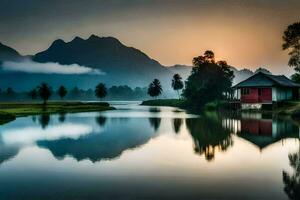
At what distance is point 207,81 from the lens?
124 metres

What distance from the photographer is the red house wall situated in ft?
260

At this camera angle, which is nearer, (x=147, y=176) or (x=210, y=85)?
(x=147, y=176)

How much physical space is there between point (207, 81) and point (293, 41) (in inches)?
1718

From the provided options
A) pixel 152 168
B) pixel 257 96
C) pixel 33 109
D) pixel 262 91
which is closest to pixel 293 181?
pixel 152 168

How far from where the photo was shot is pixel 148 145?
29.8 meters

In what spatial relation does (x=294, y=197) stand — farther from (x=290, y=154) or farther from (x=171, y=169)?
(x=290, y=154)

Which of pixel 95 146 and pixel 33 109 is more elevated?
pixel 33 109

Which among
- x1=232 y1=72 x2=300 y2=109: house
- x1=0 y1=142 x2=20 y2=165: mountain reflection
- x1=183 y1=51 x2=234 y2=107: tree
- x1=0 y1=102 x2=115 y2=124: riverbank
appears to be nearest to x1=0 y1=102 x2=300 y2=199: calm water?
x1=0 y1=142 x2=20 y2=165: mountain reflection

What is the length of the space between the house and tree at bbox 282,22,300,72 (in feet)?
17.0

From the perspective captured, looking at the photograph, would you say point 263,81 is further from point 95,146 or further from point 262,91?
point 95,146

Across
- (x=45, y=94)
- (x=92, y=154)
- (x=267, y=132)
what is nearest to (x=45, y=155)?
(x=92, y=154)

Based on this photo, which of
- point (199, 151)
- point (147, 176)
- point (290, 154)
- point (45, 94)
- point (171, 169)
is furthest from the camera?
point (45, 94)

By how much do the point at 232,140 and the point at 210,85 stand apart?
83423 mm

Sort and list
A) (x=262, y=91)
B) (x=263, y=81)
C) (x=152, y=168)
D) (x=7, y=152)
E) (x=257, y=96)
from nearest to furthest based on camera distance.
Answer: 1. (x=152, y=168)
2. (x=7, y=152)
3. (x=262, y=91)
4. (x=257, y=96)
5. (x=263, y=81)
